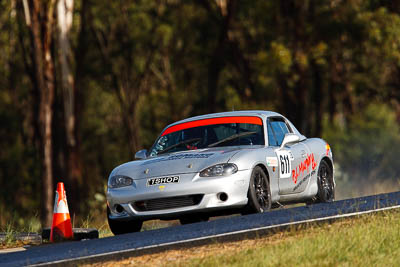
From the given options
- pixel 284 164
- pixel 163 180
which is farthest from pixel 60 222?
pixel 284 164

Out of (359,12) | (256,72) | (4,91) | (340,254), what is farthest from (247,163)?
(4,91)

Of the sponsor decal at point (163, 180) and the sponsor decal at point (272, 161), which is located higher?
the sponsor decal at point (163, 180)

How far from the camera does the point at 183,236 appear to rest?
342 inches

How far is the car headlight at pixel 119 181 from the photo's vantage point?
1030 cm

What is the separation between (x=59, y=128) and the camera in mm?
30406

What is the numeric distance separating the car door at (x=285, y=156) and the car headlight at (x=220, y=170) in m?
1.07

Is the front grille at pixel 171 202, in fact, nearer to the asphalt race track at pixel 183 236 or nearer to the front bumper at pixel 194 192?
the front bumper at pixel 194 192

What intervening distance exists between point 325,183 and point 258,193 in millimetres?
2275

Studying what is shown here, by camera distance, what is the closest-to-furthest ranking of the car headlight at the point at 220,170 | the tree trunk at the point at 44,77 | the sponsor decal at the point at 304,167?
the car headlight at the point at 220,170 → the sponsor decal at the point at 304,167 → the tree trunk at the point at 44,77

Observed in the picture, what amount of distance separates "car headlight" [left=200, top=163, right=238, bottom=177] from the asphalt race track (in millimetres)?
524

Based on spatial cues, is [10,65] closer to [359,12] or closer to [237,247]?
[359,12]

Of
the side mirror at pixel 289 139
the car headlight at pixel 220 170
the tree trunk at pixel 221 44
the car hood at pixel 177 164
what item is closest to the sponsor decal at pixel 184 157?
the car hood at pixel 177 164

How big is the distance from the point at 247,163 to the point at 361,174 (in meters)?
16.6

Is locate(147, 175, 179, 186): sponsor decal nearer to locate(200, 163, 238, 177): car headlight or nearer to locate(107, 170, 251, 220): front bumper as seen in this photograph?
locate(107, 170, 251, 220): front bumper
